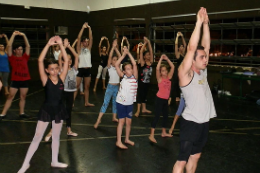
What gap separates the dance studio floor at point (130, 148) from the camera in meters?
4.49

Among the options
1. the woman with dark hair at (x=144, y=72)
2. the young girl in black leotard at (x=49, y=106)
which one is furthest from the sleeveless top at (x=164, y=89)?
the young girl in black leotard at (x=49, y=106)

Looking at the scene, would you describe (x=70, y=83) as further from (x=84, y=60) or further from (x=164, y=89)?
(x=84, y=60)

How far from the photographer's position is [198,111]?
3400 mm

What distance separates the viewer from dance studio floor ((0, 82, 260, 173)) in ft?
14.7

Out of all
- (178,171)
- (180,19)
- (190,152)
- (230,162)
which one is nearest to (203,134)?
(190,152)

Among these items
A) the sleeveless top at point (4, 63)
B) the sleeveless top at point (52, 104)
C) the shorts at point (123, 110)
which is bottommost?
the shorts at point (123, 110)

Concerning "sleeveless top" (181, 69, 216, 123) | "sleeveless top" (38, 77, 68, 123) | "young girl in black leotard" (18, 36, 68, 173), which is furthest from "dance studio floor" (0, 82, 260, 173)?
"sleeveless top" (181, 69, 216, 123)

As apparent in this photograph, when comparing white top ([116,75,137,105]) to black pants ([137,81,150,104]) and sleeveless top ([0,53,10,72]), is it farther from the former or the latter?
sleeveless top ([0,53,10,72])

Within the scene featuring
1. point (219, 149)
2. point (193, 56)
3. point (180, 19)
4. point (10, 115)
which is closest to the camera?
point (193, 56)

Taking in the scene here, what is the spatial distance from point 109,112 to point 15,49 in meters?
3.00

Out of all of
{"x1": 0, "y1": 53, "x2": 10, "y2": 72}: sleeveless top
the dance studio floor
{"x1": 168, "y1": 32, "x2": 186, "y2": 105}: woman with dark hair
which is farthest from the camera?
{"x1": 0, "y1": 53, "x2": 10, "y2": 72}: sleeveless top

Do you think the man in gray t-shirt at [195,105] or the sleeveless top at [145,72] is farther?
the sleeveless top at [145,72]

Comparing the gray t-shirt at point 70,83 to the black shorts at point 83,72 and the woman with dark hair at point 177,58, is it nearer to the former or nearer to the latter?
the black shorts at point 83,72

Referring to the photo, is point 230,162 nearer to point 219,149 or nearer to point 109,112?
point 219,149
